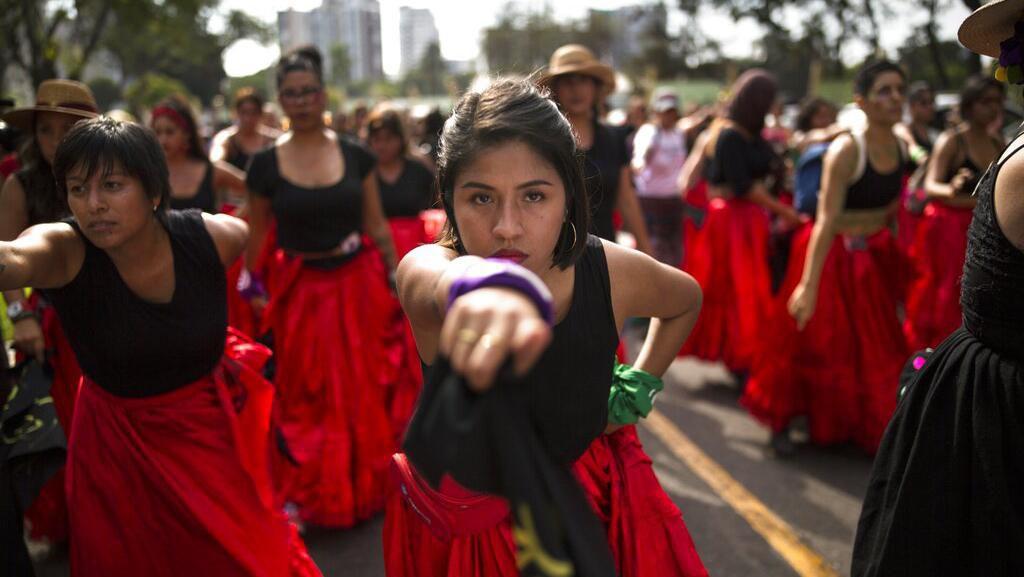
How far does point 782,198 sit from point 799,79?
44.0 m

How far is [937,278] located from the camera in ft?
18.1

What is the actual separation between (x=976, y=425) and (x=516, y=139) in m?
1.38

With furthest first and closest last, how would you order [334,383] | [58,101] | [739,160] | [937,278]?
[739,160]
[937,278]
[334,383]
[58,101]

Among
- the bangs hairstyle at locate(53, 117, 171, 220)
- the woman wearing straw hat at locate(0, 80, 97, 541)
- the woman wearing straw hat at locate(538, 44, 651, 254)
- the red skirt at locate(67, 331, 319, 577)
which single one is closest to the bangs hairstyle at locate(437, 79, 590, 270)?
the bangs hairstyle at locate(53, 117, 171, 220)

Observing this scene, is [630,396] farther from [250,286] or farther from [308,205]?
[250,286]

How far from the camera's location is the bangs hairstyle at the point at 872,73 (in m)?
4.78

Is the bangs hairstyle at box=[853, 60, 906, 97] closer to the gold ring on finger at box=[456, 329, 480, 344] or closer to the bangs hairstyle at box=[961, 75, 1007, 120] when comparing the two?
the bangs hairstyle at box=[961, 75, 1007, 120]

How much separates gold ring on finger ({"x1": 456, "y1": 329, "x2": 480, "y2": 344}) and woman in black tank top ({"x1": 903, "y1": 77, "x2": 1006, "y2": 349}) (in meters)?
4.89

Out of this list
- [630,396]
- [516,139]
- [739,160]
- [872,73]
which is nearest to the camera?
[516,139]

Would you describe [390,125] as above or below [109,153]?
above

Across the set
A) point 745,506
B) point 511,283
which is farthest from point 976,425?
point 745,506

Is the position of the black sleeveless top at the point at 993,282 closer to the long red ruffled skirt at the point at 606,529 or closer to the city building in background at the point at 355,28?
the long red ruffled skirt at the point at 606,529

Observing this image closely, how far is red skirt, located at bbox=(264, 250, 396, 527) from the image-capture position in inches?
170

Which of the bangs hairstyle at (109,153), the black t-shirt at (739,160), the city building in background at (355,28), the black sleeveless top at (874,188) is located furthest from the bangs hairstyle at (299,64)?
the city building in background at (355,28)
